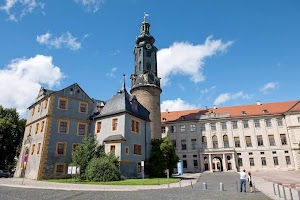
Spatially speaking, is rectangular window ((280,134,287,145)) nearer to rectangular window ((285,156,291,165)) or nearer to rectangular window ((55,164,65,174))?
rectangular window ((285,156,291,165))

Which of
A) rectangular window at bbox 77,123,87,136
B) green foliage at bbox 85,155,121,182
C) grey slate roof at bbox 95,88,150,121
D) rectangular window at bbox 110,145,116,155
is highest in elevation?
grey slate roof at bbox 95,88,150,121

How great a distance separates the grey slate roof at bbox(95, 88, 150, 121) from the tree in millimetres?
20001

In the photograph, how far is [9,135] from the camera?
4066 centimetres

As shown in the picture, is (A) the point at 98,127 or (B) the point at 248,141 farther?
(B) the point at 248,141

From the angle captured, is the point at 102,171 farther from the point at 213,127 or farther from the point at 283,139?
the point at 283,139

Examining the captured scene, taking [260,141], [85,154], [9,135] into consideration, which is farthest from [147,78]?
[260,141]

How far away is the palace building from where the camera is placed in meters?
48.7

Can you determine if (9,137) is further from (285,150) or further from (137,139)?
(285,150)

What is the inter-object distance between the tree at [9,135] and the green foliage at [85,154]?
2023cm

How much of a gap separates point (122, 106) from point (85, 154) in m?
7.37

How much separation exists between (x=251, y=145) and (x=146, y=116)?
29290mm

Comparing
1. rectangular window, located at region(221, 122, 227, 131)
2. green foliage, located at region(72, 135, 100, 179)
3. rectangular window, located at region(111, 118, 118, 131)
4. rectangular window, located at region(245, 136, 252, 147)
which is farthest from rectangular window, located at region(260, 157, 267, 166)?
green foliage, located at region(72, 135, 100, 179)

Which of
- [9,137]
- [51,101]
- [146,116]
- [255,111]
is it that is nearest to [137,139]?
[146,116]

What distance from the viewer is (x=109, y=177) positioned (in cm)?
2320
